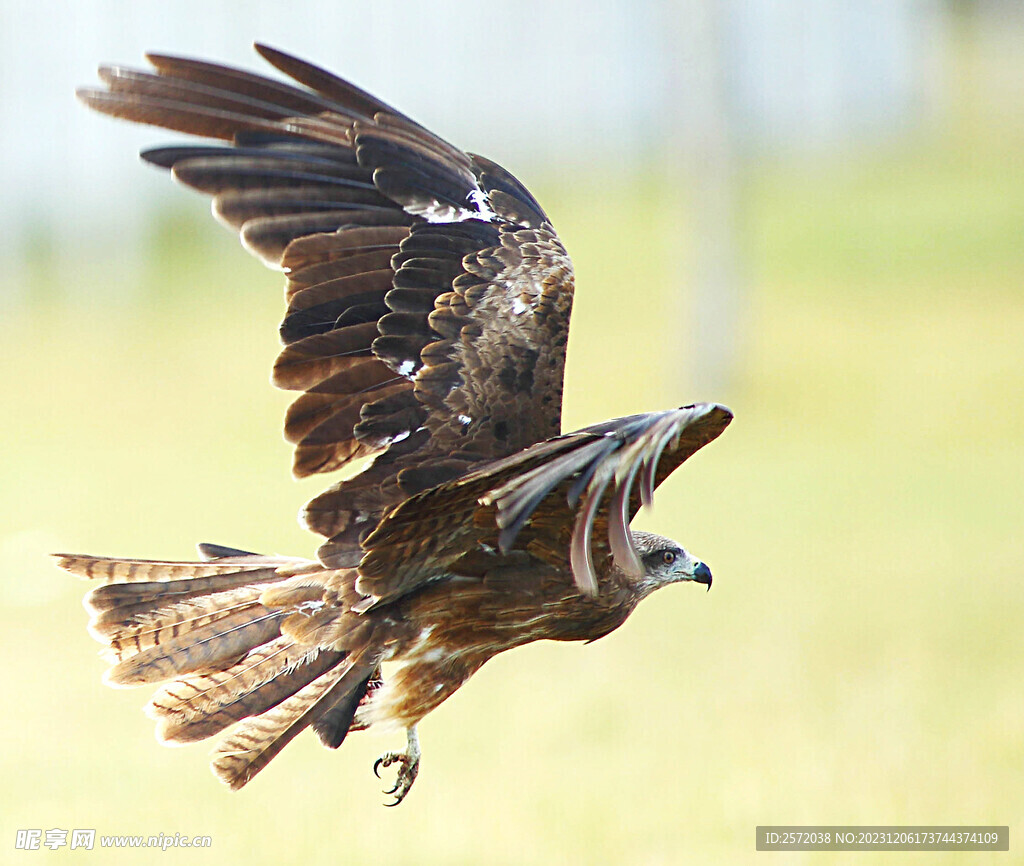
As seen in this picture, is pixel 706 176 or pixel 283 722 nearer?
pixel 283 722

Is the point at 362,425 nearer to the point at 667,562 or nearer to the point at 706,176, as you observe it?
the point at 667,562

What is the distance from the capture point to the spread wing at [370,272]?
3475 millimetres

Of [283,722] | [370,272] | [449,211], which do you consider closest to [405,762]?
[283,722]

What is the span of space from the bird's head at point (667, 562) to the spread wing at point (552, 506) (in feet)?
1.38

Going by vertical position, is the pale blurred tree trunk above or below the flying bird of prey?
above

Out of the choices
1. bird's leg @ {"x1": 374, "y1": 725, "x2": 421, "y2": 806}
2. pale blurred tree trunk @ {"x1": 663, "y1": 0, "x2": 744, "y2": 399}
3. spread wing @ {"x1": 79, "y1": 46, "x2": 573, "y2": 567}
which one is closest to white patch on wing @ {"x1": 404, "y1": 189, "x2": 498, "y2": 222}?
spread wing @ {"x1": 79, "y1": 46, "x2": 573, "y2": 567}

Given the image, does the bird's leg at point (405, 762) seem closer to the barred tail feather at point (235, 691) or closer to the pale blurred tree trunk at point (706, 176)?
the barred tail feather at point (235, 691)

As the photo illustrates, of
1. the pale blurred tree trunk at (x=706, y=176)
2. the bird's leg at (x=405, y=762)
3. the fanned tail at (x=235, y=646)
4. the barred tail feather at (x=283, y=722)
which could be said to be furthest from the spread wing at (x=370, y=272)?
the pale blurred tree trunk at (x=706, y=176)

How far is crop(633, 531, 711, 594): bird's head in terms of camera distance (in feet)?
12.1

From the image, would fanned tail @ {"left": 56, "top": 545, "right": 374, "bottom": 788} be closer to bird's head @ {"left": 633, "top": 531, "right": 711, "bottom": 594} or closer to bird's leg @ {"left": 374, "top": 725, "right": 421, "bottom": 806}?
bird's leg @ {"left": 374, "top": 725, "right": 421, "bottom": 806}

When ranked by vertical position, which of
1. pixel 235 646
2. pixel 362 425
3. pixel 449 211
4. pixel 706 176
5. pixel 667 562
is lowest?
pixel 235 646

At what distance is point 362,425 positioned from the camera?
3543 mm

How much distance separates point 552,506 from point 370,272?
0.87 meters

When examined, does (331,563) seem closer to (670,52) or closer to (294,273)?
(294,273)
